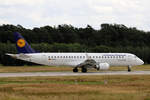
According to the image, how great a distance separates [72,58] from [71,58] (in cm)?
17

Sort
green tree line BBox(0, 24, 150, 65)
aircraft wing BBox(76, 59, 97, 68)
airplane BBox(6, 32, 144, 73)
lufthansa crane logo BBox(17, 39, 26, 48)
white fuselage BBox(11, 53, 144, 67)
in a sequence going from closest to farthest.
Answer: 1. aircraft wing BBox(76, 59, 97, 68)
2. airplane BBox(6, 32, 144, 73)
3. white fuselage BBox(11, 53, 144, 67)
4. lufthansa crane logo BBox(17, 39, 26, 48)
5. green tree line BBox(0, 24, 150, 65)

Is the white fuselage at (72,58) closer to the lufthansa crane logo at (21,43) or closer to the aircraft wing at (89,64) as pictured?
the aircraft wing at (89,64)


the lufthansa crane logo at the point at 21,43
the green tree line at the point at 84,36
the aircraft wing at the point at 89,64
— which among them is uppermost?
the green tree line at the point at 84,36

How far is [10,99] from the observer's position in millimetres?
18422

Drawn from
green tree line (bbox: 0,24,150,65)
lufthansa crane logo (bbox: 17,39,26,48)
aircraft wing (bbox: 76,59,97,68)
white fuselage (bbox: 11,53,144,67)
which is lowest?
aircraft wing (bbox: 76,59,97,68)

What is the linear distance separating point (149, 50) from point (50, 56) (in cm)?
3989

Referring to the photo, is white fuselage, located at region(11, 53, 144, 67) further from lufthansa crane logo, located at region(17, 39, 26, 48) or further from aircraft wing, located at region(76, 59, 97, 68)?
lufthansa crane logo, located at region(17, 39, 26, 48)

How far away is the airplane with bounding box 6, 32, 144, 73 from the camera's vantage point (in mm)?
47312

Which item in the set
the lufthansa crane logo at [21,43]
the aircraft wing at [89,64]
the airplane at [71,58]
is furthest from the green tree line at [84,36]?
the lufthansa crane logo at [21,43]

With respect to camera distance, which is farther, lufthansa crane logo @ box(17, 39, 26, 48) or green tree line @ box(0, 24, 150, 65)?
green tree line @ box(0, 24, 150, 65)

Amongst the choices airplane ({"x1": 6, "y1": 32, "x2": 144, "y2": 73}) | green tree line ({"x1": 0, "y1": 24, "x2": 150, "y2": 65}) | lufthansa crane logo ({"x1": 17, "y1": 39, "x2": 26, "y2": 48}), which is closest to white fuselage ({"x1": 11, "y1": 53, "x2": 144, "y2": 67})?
airplane ({"x1": 6, "y1": 32, "x2": 144, "y2": 73})

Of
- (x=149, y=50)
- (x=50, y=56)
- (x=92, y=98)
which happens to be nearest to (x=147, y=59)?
(x=149, y=50)

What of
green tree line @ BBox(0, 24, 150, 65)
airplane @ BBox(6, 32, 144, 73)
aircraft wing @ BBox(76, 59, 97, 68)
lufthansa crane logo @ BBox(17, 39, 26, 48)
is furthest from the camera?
green tree line @ BBox(0, 24, 150, 65)

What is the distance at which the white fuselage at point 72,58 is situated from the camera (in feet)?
156
